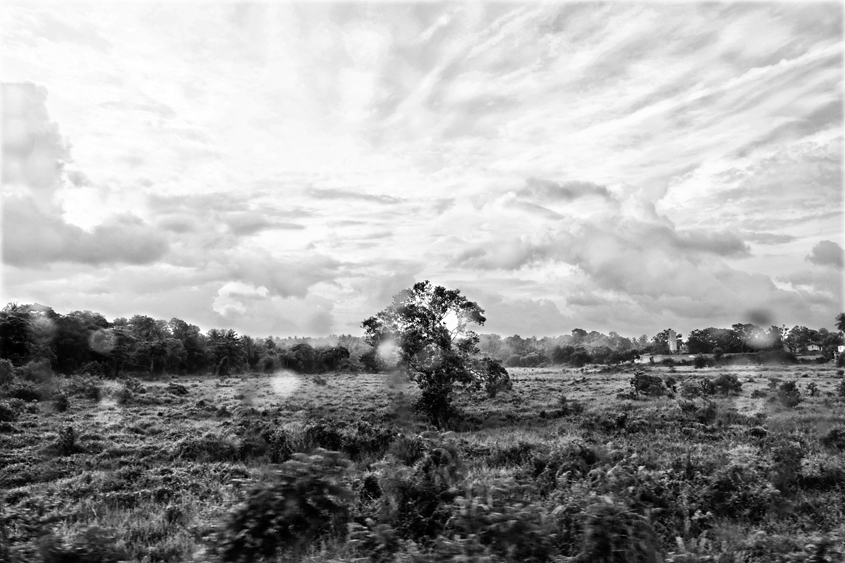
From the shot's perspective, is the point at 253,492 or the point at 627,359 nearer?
the point at 253,492

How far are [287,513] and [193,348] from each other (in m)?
79.4

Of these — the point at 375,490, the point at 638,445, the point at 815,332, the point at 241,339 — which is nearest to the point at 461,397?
the point at 638,445

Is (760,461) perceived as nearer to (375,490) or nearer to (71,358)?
(375,490)

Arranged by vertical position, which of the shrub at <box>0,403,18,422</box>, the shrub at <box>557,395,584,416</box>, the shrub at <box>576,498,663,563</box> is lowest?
the shrub at <box>557,395,584,416</box>

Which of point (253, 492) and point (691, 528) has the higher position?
point (253, 492)

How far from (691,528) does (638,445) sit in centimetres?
1062

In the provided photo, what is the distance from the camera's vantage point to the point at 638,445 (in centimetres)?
1900

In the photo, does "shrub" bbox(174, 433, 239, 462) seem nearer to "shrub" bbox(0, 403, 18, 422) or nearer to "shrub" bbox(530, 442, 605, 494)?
"shrub" bbox(0, 403, 18, 422)

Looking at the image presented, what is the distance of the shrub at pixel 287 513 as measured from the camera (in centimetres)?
479

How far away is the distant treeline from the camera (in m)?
55.9

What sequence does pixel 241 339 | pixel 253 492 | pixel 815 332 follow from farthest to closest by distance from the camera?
pixel 815 332
pixel 241 339
pixel 253 492

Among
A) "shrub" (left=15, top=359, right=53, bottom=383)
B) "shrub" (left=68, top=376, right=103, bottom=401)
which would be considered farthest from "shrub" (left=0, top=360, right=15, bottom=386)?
"shrub" (left=68, top=376, right=103, bottom=401)

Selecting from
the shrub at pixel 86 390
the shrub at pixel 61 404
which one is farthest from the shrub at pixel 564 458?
the shrub at pixel 86 390

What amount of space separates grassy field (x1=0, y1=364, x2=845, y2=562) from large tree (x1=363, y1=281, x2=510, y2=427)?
6.68ft
